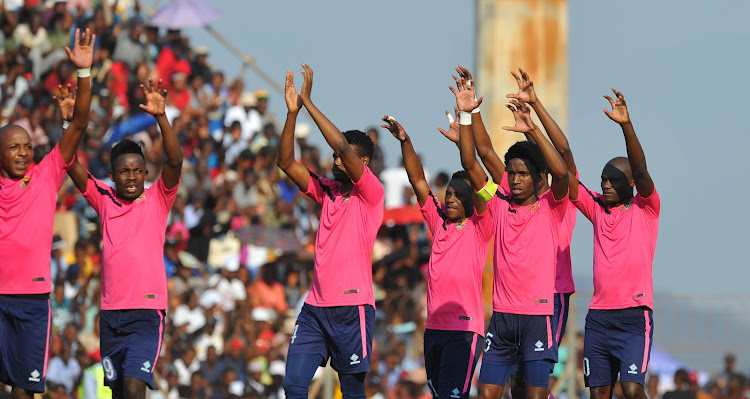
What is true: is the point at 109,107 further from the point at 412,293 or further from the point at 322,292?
the point at 322,292

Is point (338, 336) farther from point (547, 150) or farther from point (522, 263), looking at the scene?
point (547, 150)

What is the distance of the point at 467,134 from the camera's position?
11.3 m

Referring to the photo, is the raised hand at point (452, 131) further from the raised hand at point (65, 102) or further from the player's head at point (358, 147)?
the raised hand at point (65, 102)

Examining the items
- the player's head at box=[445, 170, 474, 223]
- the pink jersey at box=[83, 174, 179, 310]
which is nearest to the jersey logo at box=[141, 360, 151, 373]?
the pink jersey at box=[83, 174, 179, 310]

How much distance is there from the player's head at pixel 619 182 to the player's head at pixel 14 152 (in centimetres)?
488

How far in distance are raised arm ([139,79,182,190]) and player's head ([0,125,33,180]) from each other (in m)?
1.02

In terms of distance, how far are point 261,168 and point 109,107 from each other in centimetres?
243

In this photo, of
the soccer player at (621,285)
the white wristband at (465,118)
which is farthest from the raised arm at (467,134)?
the soccer player at (621,285)

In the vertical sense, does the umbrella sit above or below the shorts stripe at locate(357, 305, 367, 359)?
above

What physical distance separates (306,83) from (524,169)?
6.17 feet

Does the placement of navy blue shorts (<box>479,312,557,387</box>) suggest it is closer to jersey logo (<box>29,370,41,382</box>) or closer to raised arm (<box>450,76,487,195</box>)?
raised arm (<box>450,76,487,195</box>)

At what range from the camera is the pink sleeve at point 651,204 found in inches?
469

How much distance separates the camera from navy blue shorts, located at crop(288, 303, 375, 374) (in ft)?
36.7

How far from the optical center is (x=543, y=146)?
1089cm
